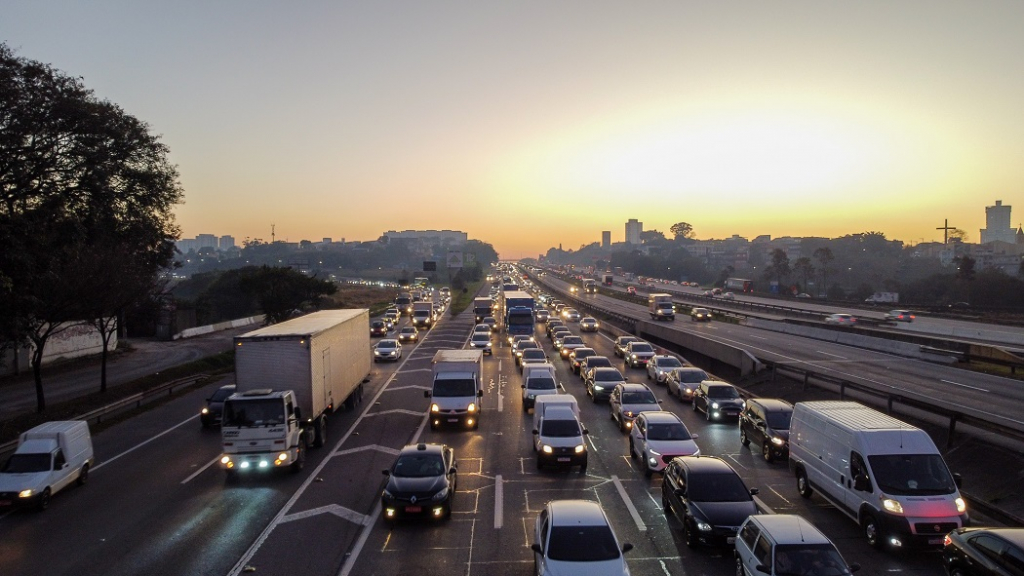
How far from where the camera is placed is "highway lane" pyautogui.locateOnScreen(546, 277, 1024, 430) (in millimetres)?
25344

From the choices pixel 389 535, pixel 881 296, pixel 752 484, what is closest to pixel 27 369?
pixel 389 535

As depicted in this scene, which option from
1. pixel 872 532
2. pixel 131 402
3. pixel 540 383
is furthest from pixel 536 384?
pixel 131 402

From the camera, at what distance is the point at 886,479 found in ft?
43.1

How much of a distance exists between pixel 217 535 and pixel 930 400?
26149 mm

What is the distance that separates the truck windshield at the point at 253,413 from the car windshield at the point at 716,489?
452 inches

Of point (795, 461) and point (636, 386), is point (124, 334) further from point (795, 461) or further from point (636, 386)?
point (795, 461)

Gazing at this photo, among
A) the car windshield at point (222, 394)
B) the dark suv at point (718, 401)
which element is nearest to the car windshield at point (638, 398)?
the dark suv at point (718, 401)

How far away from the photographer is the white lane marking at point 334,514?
1527 cm

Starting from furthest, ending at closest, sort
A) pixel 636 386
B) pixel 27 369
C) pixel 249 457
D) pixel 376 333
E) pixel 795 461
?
pixel 376 333 → pixel 27 369 → pixel 636 386 → pixel 249 457 → pixel 795 461

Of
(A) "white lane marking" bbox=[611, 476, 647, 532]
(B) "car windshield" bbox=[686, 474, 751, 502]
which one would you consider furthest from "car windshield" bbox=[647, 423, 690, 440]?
(B) "car windshield" bbox=[686, 474, 751, 502]

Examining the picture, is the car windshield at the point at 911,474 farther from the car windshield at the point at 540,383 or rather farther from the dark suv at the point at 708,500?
the car windshield at the point at 540,383

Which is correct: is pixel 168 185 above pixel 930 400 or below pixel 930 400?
above

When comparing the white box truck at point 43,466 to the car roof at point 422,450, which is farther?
the white box truck at point 43,466

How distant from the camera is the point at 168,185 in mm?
44188
